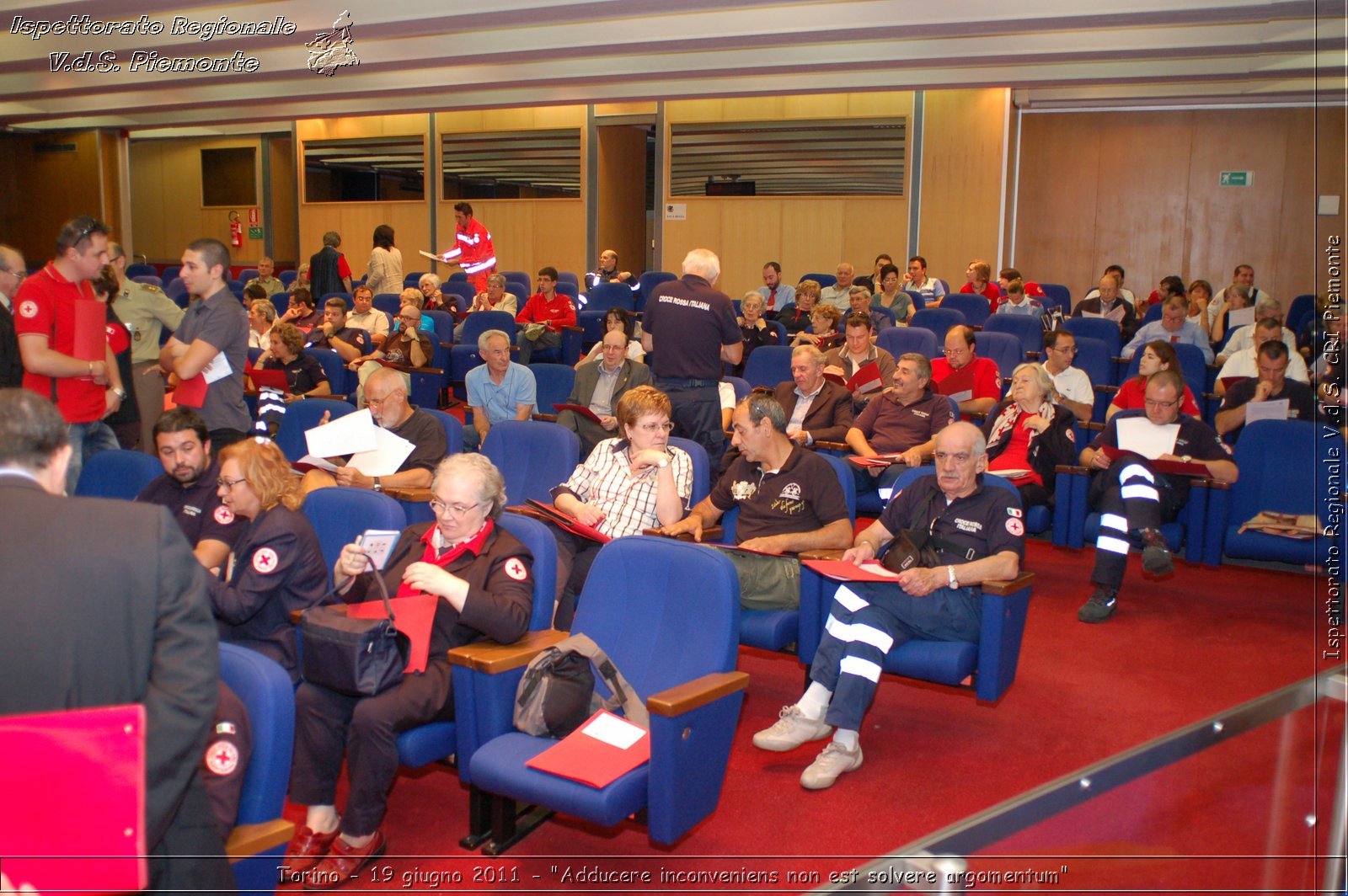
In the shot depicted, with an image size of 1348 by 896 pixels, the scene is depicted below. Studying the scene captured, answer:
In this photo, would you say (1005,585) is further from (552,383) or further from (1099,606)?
(552,383)

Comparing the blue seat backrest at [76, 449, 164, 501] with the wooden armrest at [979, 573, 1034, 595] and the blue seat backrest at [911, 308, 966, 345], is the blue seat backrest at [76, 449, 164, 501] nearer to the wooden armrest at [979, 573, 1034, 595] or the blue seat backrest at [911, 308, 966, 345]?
the wooden armrest at [979, 573, 1034, 595]

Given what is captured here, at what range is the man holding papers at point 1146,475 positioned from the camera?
15.5ft

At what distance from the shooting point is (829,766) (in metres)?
3.28

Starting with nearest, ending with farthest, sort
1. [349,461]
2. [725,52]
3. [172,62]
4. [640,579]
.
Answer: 1. [640,579]
2. [349,461]
3. [725,52]
4. [172,62]

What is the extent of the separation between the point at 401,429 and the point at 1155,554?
341 cm

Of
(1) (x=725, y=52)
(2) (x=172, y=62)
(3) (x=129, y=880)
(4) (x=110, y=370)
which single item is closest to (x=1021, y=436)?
(4) (x=110, y=370)

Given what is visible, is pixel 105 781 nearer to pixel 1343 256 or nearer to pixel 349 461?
pixel 349 461

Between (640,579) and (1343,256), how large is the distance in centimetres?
474

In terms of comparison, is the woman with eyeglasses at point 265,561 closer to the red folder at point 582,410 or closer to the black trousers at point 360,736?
the black trousers at point 360,736

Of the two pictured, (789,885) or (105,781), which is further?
(789,885)

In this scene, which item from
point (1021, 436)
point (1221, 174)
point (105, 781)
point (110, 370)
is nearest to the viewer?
point (105, 781)

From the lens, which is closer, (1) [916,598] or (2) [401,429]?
(1) [916,598]

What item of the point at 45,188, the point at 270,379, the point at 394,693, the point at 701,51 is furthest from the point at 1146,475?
the point at 45,188

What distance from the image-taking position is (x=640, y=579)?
117 inches
